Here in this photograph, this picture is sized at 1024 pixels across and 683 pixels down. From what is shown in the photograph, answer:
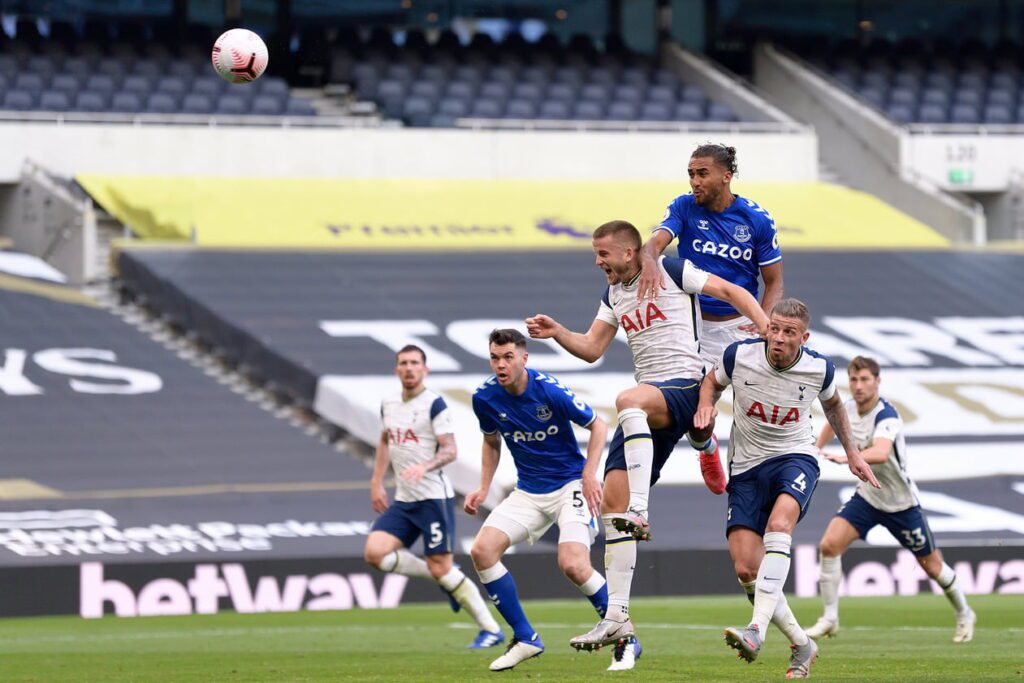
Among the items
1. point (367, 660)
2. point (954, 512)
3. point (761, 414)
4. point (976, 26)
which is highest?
point (976, 26)

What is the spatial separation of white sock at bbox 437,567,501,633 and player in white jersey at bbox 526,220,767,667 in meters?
2.75

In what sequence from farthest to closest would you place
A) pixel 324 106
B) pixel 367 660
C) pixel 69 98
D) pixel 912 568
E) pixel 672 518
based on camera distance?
pixel 324 106 → pixel 69 98 → pixel 672 518 → pixel 912 568 → pixel 367 660

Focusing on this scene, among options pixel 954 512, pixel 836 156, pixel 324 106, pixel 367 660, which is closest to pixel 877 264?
pixel 836 156

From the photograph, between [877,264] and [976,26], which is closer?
[877,264]

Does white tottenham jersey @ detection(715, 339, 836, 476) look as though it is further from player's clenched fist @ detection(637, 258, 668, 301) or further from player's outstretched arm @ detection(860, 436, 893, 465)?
player's outstretched arm @ detection(860, 436, 893, 465)

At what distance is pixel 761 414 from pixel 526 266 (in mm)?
16765

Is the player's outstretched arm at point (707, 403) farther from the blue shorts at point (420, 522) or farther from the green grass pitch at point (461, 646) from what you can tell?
the blue shorts at point (420, 522)

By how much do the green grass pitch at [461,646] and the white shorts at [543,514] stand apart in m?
0.80

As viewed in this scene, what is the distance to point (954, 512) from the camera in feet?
64.6

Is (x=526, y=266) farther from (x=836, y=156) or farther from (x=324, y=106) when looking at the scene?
(x=836, y=156)

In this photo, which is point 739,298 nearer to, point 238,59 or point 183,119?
point 238,59

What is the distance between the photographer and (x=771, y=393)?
29.6 feet

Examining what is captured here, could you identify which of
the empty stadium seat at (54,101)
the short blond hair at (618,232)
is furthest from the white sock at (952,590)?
the empty stadium seat at (54,101)

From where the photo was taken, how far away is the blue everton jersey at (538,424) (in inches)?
399
